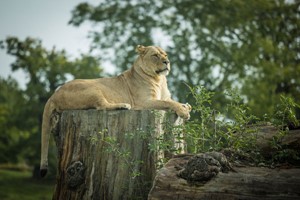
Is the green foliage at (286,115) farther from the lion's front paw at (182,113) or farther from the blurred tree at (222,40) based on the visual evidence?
the blurred tree at (222,40)

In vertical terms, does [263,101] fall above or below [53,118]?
above

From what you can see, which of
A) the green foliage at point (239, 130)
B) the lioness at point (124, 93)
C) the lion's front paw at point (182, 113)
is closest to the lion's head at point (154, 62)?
the lioness at point (124, 93)

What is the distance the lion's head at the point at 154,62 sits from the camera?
7.57 meters

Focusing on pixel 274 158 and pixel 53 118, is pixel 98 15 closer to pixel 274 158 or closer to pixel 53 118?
pixel 53 118

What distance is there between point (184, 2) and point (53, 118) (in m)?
19.2

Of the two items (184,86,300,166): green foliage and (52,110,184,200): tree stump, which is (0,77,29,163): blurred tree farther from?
(184,86,300,166): green foliage

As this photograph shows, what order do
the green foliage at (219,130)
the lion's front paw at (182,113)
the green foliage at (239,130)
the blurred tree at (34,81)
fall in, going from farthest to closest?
1. the blurred tree at (34,81)
2. the lion's front paw at (182,113)
3. the green foliage at (219,130)
4. the green foliage at (239,130)

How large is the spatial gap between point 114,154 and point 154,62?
7.50ft

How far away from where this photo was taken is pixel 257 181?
4465 millimetres

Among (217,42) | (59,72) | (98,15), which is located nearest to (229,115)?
(217,42)

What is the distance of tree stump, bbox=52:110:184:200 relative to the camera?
5752 millimetres

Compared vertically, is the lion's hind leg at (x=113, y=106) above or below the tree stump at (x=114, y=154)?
above

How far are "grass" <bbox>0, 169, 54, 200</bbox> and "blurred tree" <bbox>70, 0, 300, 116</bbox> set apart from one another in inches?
324

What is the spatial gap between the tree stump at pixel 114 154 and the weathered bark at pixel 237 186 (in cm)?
105
